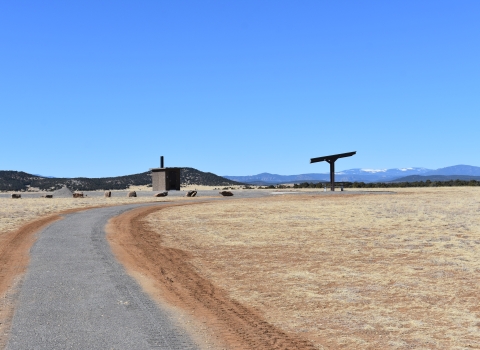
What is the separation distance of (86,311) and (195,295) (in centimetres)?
213

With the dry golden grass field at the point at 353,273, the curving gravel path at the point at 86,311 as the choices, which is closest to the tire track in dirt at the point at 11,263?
the curving gravel path at the point at 86,311

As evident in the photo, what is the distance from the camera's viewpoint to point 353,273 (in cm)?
1160

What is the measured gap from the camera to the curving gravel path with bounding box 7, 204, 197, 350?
6559 millimetres

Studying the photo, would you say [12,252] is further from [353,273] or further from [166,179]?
[166,179]

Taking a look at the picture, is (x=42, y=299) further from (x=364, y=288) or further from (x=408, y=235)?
(x=408, y=235)

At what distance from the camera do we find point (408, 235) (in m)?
17.8

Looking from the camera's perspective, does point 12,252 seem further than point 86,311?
Yes

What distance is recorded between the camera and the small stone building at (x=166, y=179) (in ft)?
210

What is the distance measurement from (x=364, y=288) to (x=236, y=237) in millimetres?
8432

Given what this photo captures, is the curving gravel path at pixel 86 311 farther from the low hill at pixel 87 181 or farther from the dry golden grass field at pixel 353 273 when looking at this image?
the low hill at pixel 87 181

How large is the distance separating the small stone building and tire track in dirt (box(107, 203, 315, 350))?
153 ft

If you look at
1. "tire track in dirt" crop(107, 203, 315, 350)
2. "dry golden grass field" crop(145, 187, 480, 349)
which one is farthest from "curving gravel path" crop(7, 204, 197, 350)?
"dry golden grass field" crop(145, 187, 480, 349)

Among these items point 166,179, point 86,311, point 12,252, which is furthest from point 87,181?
point 86,311

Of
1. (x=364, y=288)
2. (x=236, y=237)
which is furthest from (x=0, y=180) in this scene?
(x=364, y=288)
